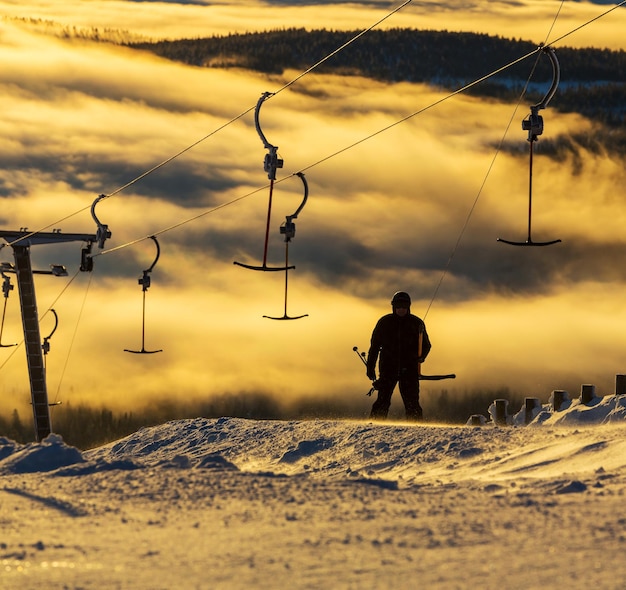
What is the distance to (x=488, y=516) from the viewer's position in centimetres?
921

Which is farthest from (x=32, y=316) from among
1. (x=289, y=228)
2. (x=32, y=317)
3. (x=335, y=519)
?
(x=335, y=519)

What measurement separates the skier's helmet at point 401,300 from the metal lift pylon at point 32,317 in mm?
12581

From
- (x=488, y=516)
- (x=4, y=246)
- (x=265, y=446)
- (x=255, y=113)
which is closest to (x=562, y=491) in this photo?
(x=488, y=516)

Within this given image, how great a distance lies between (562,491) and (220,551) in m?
3.33

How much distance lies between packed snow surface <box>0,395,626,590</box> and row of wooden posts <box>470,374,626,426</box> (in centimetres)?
393

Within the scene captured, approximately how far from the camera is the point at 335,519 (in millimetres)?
9242

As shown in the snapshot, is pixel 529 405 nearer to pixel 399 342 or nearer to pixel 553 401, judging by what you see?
pixel 553 401

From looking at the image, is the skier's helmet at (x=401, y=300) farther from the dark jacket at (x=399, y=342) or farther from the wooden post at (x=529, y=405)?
the wooden post at (x=529, y=405)

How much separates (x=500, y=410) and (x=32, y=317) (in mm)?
13127

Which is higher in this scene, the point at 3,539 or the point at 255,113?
the point at 255,113

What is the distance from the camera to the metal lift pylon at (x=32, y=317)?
96.6 ft

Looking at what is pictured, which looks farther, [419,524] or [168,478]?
[168,478]

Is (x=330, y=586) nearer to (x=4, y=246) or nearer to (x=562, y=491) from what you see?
(x=562, y=491)

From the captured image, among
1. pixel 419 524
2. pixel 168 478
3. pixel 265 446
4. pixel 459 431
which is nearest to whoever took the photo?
pixel 419 524
